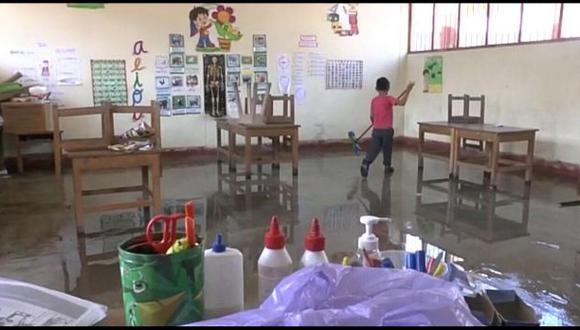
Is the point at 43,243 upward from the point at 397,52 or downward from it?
downward

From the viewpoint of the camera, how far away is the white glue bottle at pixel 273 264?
1.15m

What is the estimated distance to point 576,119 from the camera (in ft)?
19.9

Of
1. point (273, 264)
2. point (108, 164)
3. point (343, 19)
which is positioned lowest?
point (108, 164)

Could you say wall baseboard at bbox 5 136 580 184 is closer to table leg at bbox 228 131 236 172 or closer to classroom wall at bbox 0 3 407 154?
classroom wall at bbox 0 3 407 154

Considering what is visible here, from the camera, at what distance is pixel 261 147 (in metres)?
6.92

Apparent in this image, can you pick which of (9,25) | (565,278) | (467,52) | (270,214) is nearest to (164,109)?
(9,25)

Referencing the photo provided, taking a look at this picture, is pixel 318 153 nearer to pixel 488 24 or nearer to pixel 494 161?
pixel 488 24

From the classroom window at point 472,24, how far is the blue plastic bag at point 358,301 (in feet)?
23.7

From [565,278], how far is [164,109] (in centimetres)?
596

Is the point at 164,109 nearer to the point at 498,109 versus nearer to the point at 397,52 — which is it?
the point at 397,52

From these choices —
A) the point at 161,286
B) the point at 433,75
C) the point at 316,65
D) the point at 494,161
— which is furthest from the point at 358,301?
the point at 433,75

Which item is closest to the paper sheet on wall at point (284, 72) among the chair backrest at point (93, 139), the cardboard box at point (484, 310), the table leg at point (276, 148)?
the table leg at point (276, 148)

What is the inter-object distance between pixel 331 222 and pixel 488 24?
4826 millimetres

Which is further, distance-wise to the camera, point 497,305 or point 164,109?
point 164,109
